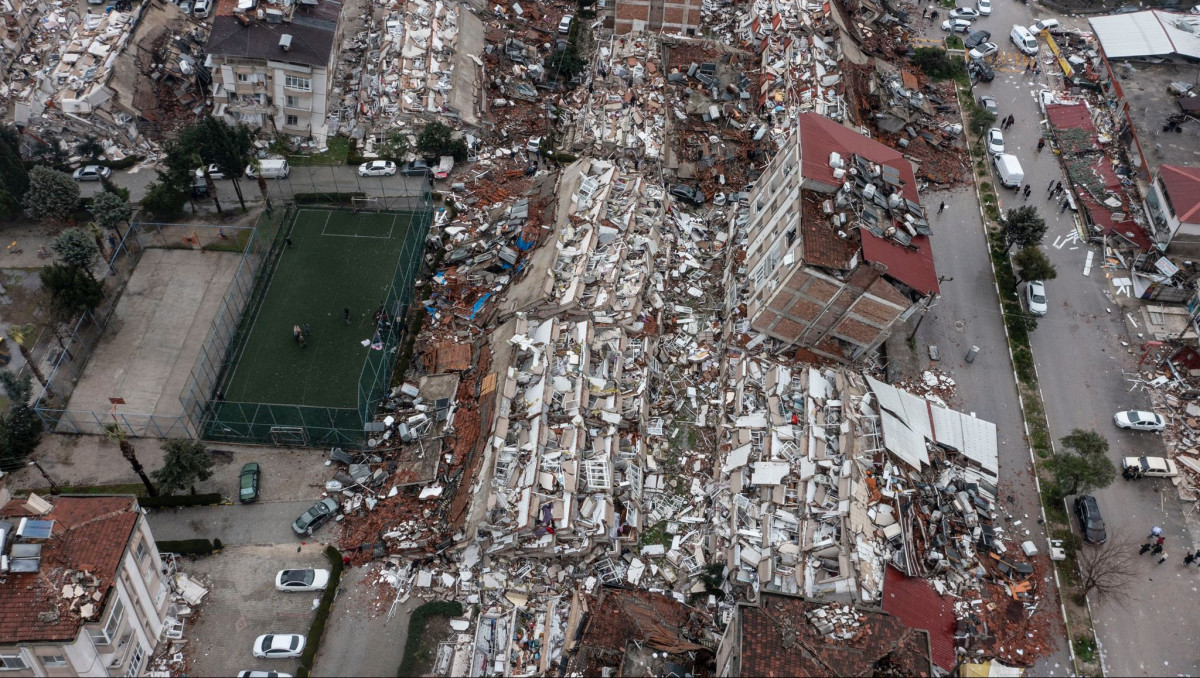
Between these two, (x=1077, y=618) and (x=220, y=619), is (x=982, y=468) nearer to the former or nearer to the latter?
(x=1077, y=618)

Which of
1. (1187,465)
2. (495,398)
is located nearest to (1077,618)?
(1187,465)

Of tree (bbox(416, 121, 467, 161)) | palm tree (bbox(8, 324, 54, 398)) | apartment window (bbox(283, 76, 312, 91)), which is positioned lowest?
palm tree (bbox(8, 324, 54, 398))

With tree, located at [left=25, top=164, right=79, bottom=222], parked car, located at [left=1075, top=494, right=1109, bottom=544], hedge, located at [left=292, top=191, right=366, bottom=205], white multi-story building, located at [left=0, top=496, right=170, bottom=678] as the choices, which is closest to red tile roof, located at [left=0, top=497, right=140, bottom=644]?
white multi-story building, located at [left=0, top=496, right=170, bottom=678]

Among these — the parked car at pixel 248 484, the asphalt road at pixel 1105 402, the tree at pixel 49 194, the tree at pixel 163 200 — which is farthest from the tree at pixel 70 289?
the asphalt road at pixel 1105 402

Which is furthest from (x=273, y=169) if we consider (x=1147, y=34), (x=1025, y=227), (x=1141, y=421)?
(x=1147, y=34)

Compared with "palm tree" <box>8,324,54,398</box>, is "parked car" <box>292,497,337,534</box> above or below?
below

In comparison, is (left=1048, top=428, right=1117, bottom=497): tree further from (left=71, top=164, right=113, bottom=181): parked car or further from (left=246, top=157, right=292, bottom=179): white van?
(left=71, top=164, right=113, bottom=181): parked car
